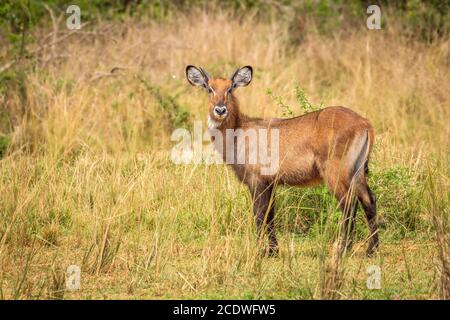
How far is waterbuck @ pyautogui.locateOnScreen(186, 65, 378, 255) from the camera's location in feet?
21.7

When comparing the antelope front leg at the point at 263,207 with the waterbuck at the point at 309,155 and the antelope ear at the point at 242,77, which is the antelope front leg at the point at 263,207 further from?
the antelope ear at the point at 242,77

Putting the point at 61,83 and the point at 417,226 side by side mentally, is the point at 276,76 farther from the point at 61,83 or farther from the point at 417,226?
the point at 417,226

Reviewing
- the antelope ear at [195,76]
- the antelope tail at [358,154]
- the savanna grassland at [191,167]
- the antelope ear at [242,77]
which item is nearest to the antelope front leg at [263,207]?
the savanna grassland at [191,167]

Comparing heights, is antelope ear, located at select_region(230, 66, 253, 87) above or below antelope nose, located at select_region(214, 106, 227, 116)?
above

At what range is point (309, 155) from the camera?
685 centimetres

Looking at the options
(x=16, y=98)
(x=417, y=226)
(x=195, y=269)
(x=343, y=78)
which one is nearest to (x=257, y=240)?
(x=195, y=269)

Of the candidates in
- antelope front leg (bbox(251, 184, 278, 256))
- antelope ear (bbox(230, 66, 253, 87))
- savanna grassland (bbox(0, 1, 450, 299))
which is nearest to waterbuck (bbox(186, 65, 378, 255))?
antelope front leg (bbox(251, 184, 278, 256))

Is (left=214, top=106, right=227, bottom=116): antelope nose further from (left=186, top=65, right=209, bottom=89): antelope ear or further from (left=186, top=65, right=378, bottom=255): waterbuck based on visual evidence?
(left=186, top=65, right=209, bottom=89): antelope ear

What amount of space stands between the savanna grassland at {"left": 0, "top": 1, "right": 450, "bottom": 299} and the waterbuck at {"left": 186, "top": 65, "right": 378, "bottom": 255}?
0.74ft

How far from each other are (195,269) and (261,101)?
4.21 meters

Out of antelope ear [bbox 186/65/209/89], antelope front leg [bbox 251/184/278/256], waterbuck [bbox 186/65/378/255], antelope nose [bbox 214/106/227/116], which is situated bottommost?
antelope front leg [bbox 251/184/278/256]

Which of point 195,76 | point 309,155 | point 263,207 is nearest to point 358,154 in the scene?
point 309,155

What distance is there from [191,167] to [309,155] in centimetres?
172

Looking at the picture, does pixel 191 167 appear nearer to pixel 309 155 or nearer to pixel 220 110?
pixel 220 110
